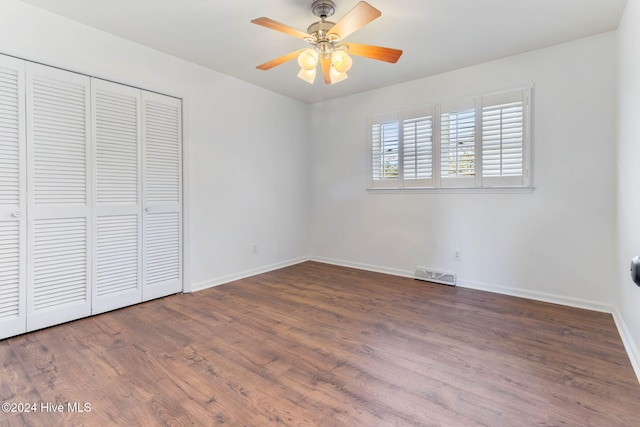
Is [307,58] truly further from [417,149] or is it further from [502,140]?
[502,140]

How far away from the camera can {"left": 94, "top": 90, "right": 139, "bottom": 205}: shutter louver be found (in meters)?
2.75

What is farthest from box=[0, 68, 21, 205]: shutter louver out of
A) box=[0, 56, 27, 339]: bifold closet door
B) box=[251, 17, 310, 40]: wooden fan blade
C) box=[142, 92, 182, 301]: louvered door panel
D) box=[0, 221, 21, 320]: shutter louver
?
box=[251, 17, 310, 40]: wooden fan blade

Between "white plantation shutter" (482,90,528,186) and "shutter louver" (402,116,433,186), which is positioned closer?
"white plantation shutter" (482,90,528,186)

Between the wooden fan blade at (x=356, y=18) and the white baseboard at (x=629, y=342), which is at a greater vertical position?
the wooden fan blade at (x=356, y=18)

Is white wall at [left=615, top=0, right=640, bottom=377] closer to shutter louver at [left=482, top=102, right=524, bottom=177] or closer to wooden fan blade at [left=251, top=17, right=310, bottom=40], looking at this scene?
shutter louver at [left=482, top=102, right=524, bottom=177]

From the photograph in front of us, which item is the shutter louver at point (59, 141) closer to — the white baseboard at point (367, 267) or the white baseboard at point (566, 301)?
the white baseboard at point (367, 267)

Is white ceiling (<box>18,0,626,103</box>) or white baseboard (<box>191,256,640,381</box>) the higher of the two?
white ceiling (<box>18,0,626,103</box>)

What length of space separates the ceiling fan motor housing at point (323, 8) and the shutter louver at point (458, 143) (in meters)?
1.96

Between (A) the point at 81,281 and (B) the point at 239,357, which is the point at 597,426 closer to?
(B) the point at 239,357

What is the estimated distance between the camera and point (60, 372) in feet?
6.14

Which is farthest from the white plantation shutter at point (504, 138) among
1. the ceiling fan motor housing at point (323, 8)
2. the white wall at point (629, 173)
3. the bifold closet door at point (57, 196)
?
the bifold closet door at point (57, 196)

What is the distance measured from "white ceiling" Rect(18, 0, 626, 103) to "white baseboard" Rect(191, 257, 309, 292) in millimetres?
2499

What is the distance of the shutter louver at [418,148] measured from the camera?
3.78 meters

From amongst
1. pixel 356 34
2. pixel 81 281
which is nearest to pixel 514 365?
pixel 356 34
